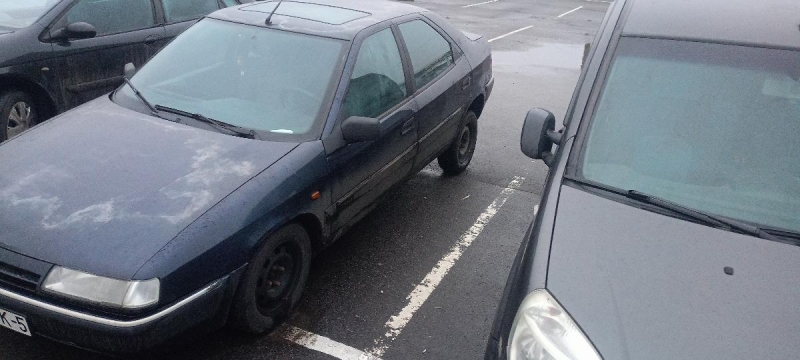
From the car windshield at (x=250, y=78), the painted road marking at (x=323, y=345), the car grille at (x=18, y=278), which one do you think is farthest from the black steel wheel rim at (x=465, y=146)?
the car grille at (x=18, y=278)

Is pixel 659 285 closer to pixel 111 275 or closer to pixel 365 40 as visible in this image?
pixel 111 275

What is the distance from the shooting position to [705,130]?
114 inches

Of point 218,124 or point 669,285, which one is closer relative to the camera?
point 669,285

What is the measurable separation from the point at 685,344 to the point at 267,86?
278 centimetres

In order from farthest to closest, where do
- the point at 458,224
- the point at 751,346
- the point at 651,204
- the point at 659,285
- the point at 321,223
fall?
1. the point at 458,224
2. the point at 321,223
3. the point at 651,204
4. the point at 659,285
5. the point at 751,346

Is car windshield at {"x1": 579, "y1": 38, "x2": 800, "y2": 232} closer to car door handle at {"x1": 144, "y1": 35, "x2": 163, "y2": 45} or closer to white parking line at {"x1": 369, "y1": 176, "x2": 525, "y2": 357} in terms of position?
white parking line at {"x1": 369, "y1": 176, "x2": 525, "y2": 357}

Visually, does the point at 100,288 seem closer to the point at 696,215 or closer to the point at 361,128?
the point at 361,128

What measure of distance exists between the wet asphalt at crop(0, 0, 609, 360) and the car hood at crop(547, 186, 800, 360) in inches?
51.8

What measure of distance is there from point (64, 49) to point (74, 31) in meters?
0.18

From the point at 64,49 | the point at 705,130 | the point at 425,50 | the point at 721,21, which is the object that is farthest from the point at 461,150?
the point at 64,49

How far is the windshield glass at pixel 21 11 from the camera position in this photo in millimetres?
5453

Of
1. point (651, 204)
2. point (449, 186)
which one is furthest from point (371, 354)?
point (449, 186)

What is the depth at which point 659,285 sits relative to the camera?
2.28m

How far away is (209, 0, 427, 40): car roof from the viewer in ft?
14.1
